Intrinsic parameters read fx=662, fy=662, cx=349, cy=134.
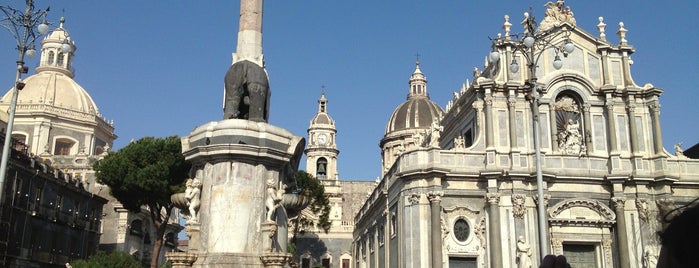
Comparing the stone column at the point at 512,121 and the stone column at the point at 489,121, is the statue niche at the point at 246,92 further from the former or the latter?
the stone column at the point at 512,121

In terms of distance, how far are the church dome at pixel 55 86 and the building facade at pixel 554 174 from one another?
3484cm

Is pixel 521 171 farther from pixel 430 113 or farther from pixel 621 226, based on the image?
pixel 430 113

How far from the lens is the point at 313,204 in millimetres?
57125

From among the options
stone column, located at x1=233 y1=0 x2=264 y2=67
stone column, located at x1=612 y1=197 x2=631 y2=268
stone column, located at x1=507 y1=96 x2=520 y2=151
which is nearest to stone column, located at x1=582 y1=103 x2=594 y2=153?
stone column, located at x1=612 y1=197 x2=631 y2=268

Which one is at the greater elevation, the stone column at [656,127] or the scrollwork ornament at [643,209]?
the stone column at [656,127]

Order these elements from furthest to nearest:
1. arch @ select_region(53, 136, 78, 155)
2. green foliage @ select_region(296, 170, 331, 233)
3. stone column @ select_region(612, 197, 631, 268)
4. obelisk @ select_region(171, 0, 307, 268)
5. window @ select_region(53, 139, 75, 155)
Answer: window @ select_region(53, 139, 75, 155) → arch @ select_region(53, 136, 78, 155) → green foliage @ select_region(296, 170, 331, 233) → stone column @ select_region(612, 197, 631, 268) → obelisk @ select_region(171, 0, 307, 268)

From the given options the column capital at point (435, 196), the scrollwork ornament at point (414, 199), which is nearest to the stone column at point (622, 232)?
the column capital at point (435, 196)

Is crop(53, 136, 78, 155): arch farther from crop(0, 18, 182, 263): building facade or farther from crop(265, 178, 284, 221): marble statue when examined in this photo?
crop(265, 178, 284, 221): marble statue

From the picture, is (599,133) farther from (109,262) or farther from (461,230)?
(109,262)

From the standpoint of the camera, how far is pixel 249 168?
13.3 m

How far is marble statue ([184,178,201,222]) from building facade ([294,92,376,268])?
46.7 m

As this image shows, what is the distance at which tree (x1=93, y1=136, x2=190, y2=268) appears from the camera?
3659 cm

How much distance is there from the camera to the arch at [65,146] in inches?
2223

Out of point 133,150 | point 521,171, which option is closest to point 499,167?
point 521,171
